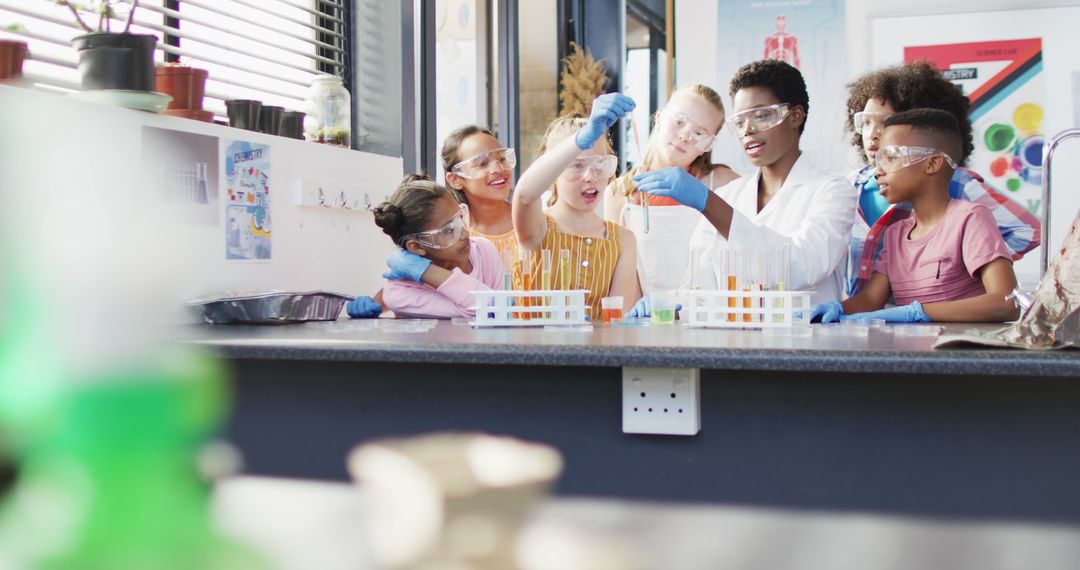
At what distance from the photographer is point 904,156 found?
2357 mm

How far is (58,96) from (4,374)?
25.6 inches

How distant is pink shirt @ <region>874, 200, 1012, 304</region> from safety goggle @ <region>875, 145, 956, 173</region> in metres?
0.15

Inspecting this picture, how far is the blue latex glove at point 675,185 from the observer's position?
208 cm

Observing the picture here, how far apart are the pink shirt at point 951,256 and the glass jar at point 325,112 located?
1720mm

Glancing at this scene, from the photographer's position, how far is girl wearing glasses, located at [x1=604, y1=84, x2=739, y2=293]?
290cm

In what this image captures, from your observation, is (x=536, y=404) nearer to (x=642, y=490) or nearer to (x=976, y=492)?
(x=642, y=490)

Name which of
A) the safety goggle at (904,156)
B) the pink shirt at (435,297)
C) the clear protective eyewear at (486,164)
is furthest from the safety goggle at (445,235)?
the safety goggle at (904,156)

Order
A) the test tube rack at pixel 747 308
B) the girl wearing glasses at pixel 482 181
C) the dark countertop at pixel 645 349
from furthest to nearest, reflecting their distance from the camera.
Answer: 1. the girl wearing glasses at pixel 482 181
2. the test tube rack at pixel 747 308
3. the dark countertop at pixel 645 349

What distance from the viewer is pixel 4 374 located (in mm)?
1552

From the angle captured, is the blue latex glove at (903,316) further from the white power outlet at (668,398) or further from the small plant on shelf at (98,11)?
the small plant on shelf at (98,11)

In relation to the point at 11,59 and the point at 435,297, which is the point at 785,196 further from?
the point at 11,59

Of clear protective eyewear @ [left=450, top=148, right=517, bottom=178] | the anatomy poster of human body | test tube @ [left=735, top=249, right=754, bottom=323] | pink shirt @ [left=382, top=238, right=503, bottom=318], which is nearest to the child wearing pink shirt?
pink shirt @ [left=382, top=238, right=503, bottom=318]

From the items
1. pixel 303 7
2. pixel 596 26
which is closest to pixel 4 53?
pixel 303 7

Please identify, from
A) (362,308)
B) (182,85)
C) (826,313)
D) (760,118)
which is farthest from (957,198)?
(182,85)
